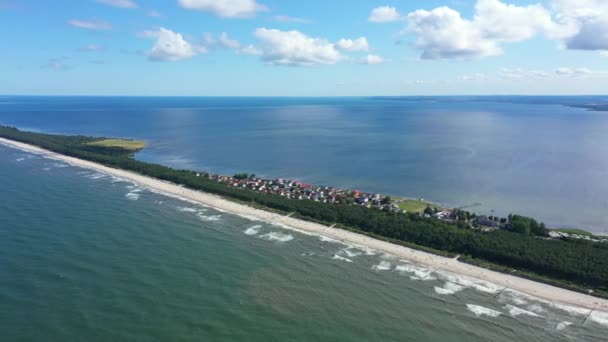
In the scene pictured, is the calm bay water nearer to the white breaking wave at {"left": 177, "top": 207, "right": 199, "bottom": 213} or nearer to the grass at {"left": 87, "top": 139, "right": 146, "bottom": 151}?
the grass at {"left": 87, "top": 139, "right": 146, "bottom": 151}

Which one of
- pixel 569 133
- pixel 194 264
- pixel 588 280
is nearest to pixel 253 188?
pixel 194 264

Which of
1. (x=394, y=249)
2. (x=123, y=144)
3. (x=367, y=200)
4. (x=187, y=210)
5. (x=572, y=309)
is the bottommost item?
(x=572, y=309)

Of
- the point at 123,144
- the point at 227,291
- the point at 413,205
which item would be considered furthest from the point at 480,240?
the point at 123,144

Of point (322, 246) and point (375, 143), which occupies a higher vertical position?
point (375, 143)

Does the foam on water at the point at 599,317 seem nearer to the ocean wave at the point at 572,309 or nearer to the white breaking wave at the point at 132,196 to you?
the ocean wave at the point at 572,309

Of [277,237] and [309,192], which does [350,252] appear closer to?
[277,237]

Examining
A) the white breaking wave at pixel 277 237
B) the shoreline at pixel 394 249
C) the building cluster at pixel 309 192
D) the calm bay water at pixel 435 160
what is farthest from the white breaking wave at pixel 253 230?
the calm bay water at pixel 435 160

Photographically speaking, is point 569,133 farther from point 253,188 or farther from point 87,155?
point 87,155

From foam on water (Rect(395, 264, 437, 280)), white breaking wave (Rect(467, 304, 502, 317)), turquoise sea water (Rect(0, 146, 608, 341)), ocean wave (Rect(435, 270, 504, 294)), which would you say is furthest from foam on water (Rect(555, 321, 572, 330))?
foam on water (Rect(395, 264, 437, 280))
